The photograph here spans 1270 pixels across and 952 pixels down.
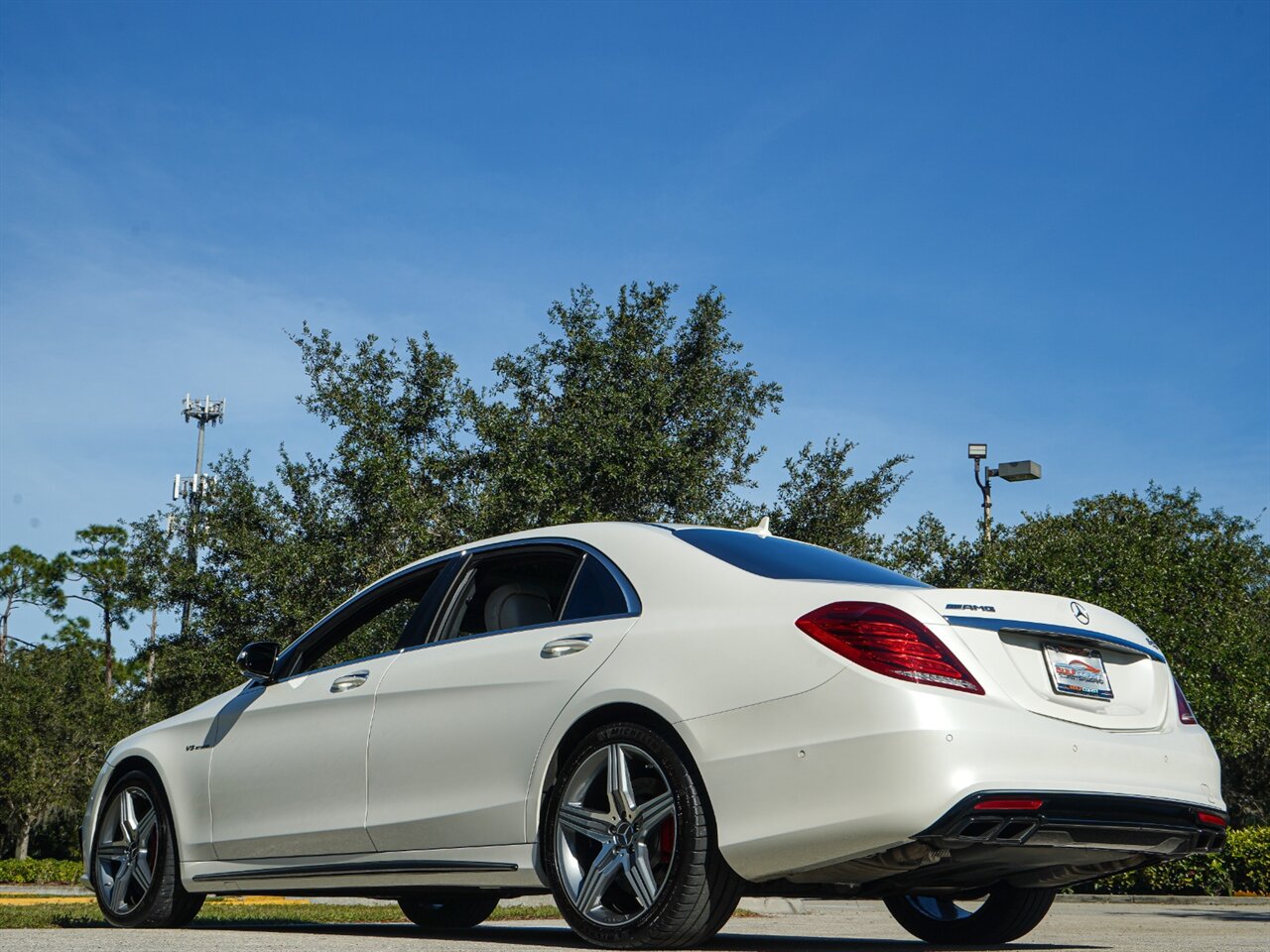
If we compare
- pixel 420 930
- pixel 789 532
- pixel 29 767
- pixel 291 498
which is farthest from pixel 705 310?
pixel 29 767

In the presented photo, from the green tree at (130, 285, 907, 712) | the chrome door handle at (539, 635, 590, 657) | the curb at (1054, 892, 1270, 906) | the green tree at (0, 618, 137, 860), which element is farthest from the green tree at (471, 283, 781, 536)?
the green tree at (0, 618, 137, 860)

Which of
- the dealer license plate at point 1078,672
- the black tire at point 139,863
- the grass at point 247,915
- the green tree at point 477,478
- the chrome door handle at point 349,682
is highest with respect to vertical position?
the green tree at point 477,478

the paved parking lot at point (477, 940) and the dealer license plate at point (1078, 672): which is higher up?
the dealer license plate at point (1078, 672)

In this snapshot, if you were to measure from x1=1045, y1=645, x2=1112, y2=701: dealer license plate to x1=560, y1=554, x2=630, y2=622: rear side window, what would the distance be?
1.57 metres

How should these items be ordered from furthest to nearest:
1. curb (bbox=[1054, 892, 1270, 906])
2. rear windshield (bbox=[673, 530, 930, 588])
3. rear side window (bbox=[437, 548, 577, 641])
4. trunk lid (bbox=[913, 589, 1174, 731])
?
curb (bbox=[1054, 892, 1270, 906]) < rear side window (bbox=[437, 548, 577, 641]) < rear windshield (bbox=[673, 530, 930, 588]) < trunk lid (bbox=[913, 589, 1174, 731])

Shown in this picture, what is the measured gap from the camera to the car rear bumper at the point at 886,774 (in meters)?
4.37

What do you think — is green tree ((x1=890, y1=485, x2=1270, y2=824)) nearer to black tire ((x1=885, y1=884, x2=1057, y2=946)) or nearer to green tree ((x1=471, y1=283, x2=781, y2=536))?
green tree ((x1=471, y1=283, x2=781, y2=536))

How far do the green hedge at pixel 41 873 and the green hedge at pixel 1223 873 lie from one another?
2171cm

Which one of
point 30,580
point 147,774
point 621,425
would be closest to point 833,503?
point 621,425

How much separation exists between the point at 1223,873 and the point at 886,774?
1610 centimetres

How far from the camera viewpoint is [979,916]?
20.7ft

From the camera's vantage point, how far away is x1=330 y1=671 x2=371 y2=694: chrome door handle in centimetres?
626

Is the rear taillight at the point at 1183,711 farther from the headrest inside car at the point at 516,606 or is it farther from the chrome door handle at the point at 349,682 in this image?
the chrome door handle at the point at 349,682

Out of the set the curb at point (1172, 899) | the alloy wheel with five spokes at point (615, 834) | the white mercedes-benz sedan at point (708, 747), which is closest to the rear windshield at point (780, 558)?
A: the white mercedes-benz sedan at point (708, 747)
